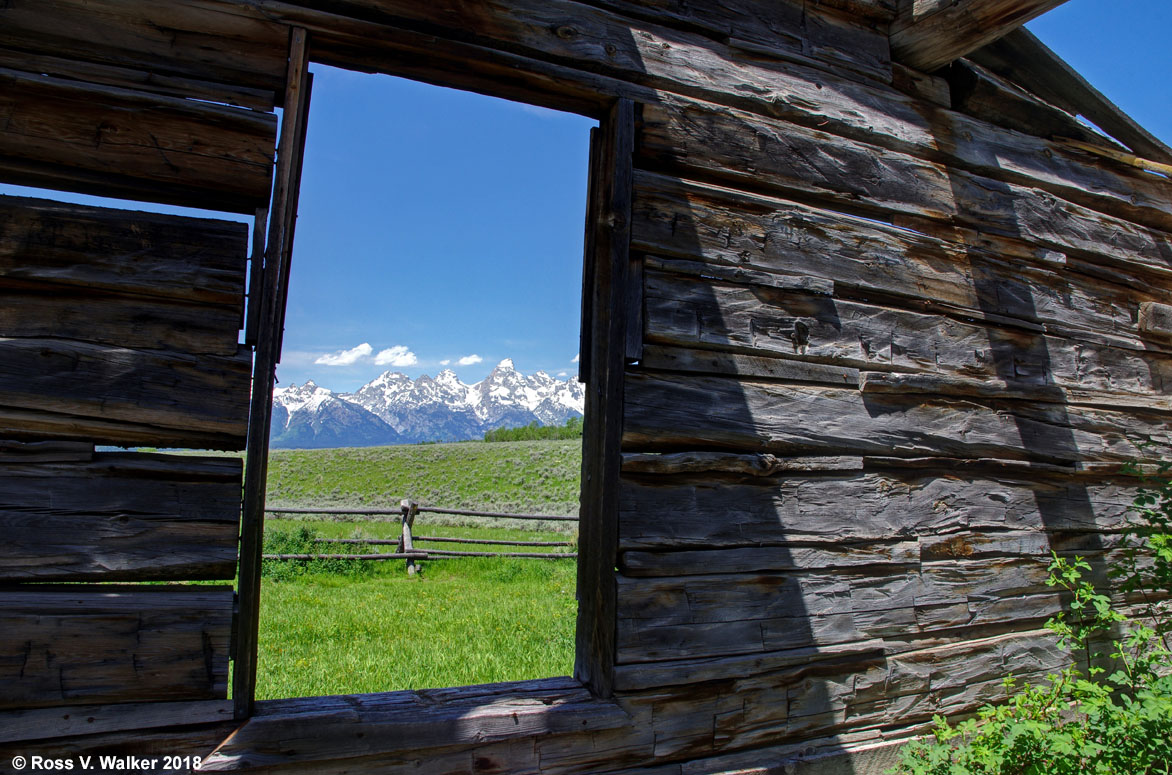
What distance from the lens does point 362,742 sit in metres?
2.15

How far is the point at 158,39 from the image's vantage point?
7.29 ft

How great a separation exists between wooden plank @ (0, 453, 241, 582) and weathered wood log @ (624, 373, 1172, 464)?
1.45m

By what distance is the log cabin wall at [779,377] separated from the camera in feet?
7.52

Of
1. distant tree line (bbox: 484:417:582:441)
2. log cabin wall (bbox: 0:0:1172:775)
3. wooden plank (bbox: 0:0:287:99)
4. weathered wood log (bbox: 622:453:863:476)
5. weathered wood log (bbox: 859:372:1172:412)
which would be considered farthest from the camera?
distant tree line (bbox: 484:417:582:441)

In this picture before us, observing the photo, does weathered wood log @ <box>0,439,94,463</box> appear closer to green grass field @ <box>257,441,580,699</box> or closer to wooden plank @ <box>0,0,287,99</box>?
wooden plank @ <box>0,0,287,99</box>

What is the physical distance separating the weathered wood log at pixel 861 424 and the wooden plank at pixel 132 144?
5.18ft

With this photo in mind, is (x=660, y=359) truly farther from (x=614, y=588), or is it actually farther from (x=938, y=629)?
(x=938, y=629)

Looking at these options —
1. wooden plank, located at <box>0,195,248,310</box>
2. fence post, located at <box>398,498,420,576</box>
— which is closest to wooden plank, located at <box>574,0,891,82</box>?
wooden plank, located at <box>0,195,248,310</box>

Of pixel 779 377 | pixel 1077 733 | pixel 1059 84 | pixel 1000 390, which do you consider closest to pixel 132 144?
pixel 779 377

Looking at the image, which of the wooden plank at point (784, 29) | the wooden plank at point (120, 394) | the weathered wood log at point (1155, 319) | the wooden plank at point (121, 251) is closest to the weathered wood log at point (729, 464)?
the wooden plank at point (120, 394)

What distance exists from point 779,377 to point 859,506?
0.70 m

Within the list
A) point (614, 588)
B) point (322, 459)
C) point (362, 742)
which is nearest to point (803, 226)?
point (614, 588)

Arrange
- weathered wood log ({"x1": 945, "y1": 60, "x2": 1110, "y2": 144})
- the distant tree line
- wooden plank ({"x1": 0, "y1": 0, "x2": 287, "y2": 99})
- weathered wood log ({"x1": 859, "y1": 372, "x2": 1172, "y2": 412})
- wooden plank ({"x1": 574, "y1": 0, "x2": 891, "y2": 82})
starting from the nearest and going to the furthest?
wooden plank ({"x1": 0, "y1": 0, "x2": 287, "y2": 99}), wooden plank ({"x1": 574, "y1": 0, "x2": 891, "y2": 82}), weathered wood log ({"x1": 859, "y1": 372, "x2": 1172, "y2": 412}), weathered wood log ({"x1": 945, "y1": 60, "x2": 1110, "y2": 144}), the distant tree line

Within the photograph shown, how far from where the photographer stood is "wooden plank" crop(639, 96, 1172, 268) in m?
2.96
